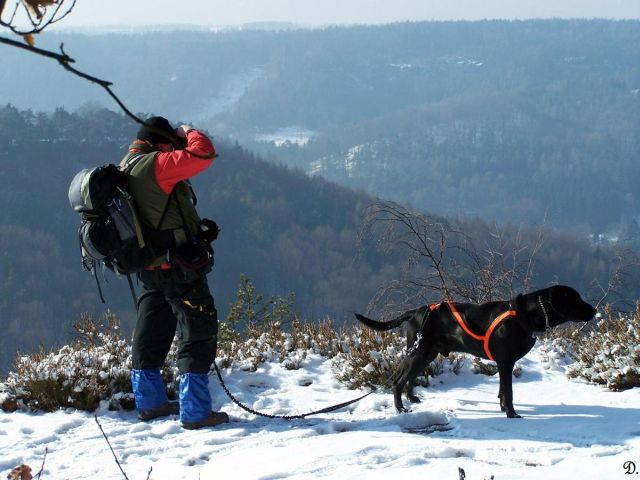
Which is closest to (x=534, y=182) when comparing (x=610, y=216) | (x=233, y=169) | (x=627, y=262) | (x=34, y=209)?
(x=610, y=216)

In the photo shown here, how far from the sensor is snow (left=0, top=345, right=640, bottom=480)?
11.2 feet

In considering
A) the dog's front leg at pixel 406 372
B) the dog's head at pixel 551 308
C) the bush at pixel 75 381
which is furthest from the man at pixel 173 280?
the dog's head at pixel 551 308

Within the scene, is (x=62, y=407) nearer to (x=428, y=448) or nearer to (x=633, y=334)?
(x=428, y=448)

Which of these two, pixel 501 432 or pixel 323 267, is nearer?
pixel 501 432

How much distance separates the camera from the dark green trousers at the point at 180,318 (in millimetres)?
4188

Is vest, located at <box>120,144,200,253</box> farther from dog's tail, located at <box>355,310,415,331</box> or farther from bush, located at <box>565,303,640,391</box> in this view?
bush, located at <box>565,303,640,391</box>

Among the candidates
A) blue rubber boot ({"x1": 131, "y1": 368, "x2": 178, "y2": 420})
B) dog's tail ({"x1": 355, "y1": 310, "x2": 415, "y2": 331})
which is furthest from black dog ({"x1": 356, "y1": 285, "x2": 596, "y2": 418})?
blue rubber boot ({"x1": 131, "y1": 368, "x2": 178, "y2": 420})

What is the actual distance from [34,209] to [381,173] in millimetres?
117588

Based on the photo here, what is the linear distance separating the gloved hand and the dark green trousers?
0.25 metres

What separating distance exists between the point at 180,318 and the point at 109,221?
730 mm

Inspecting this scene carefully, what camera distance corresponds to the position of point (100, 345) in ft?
19.0

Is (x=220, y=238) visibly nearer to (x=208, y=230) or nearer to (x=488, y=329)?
(x=208, y=230)

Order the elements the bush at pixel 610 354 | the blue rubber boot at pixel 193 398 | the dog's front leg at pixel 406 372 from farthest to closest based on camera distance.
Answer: the bush at pixel 610 354 < the dog's front leg at pixel 406 372 < the blue rubber boot at pixel 193 398

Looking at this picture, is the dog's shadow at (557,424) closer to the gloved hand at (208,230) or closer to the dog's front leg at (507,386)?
the dog's front leg at (507,386)
